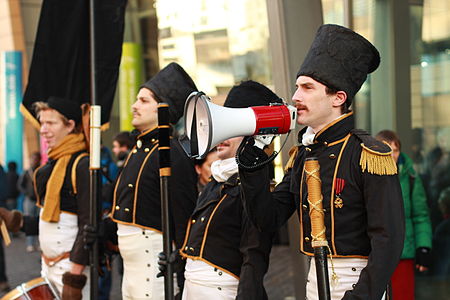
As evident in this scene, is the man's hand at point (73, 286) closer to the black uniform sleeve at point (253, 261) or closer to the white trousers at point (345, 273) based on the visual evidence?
the black uniform sleeve at point (253, 261)

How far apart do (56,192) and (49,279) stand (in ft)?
1.96

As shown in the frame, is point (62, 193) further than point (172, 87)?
Yes

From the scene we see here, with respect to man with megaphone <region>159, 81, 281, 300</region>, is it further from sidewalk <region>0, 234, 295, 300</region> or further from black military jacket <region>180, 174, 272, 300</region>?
sidewalk <region>0, 234, 295, 300</region>

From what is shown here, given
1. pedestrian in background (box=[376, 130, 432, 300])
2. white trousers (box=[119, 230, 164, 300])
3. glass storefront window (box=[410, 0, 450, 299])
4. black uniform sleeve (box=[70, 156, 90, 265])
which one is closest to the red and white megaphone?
white trousers (box=[119, 230, 164, 300])

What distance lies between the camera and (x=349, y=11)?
229 inches

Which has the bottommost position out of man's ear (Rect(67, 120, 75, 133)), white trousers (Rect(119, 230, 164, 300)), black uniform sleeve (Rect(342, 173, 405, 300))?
white trousers (Rect(119, 230, 164, 300))

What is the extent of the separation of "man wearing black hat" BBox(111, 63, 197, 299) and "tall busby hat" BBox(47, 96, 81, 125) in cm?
92

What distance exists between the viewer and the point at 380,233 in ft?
8.65

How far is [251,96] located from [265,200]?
62 cm

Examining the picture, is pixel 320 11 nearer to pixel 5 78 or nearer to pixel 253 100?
pixel 253 100

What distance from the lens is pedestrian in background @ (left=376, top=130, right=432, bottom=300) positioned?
17.0 ft

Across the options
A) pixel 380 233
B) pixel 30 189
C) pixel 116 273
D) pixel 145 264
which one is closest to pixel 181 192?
pixel 145 264

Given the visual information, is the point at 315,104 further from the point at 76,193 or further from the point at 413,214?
the point at 413,214

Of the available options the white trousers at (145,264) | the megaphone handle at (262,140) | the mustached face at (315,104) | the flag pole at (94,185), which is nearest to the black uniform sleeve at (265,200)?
the megaphone handle at (262,140)
